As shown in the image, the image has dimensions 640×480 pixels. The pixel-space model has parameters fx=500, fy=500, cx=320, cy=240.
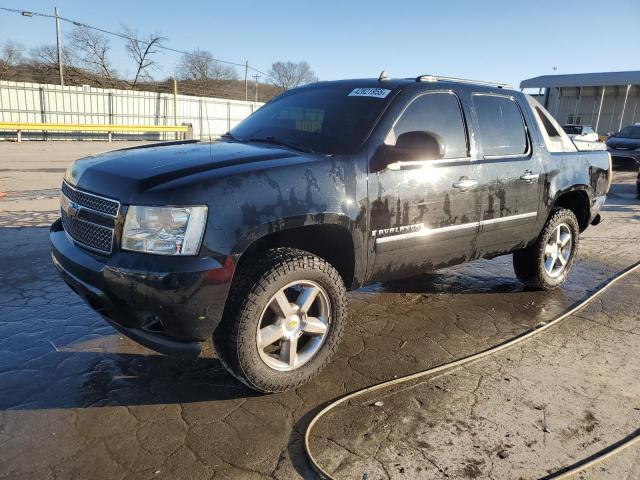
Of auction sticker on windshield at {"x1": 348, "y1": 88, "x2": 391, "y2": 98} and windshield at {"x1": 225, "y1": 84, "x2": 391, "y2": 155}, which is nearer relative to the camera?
windshield at {"x1": 225, "y1": 84, "x2": 391, "y2": 155}

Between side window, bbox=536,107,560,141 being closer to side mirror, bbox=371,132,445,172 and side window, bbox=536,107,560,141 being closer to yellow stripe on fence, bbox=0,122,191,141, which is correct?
side mirror, bbox=371,132,445,172

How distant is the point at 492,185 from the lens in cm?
399

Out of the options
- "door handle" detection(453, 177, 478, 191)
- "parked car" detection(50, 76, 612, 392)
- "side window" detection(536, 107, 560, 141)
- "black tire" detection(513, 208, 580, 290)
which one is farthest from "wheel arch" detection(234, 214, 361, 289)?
"side window" detection(536, 107, 560, 141)

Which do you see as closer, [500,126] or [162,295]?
[162,295]

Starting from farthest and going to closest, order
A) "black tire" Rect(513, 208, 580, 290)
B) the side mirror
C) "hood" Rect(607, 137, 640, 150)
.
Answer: "hood" Rect(607, 137, 640, 150), "black tire" Rect(513, 208, 580, 290), the side mirror

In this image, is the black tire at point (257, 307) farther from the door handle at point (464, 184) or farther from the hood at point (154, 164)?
the door handle at point (464, 184)

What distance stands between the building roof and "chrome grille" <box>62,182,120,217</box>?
42.0 meters

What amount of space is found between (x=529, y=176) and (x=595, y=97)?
144ft

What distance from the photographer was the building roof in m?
36.7

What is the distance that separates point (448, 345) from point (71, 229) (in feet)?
8.91

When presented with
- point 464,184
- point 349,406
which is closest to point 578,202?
point 464,184

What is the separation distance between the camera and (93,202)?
282 cm

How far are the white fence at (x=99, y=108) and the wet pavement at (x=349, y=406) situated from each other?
17.7 meters

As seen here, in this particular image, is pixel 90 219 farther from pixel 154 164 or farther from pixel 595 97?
pixel 595 97
